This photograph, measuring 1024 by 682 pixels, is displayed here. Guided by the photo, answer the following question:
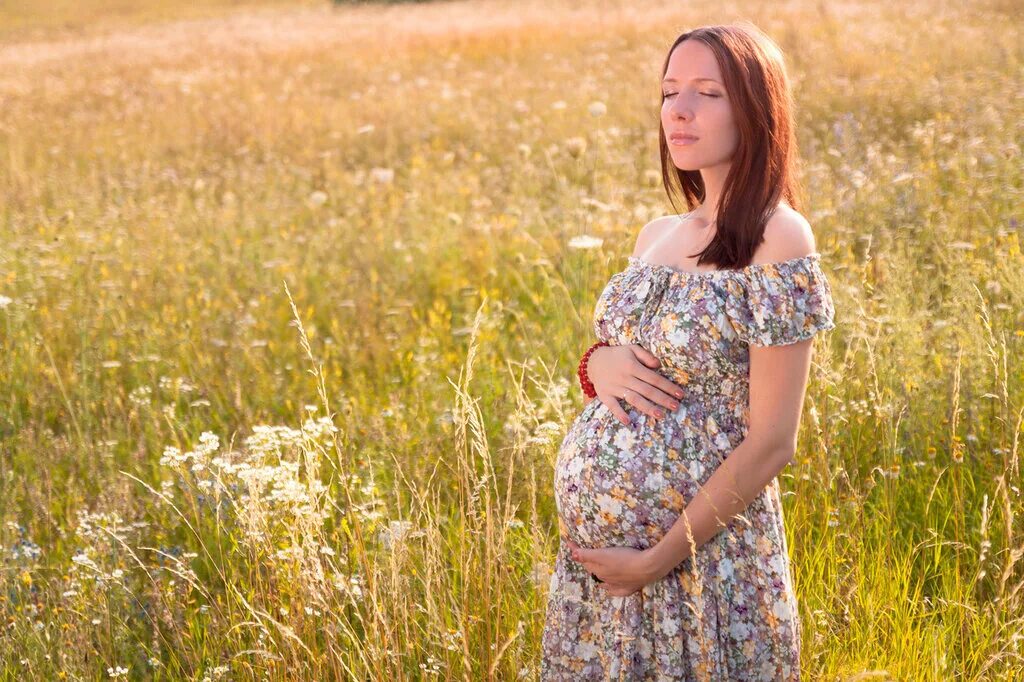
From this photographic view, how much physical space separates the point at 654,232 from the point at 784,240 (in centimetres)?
50

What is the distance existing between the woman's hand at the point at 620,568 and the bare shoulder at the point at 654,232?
72 cm

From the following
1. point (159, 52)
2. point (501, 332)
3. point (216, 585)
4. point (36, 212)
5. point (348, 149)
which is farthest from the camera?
point (159, 52)

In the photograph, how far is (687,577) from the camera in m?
1.94

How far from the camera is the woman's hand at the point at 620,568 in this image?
1914 mm

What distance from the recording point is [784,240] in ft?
5.94

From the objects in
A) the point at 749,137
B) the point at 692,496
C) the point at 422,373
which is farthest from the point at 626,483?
the point at 422,373

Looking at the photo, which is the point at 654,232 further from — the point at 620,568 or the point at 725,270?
the point at 620,568

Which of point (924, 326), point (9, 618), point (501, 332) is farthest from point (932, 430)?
point (9, 618)

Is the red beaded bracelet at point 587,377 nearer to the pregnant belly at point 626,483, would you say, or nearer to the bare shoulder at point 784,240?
the pregnant belly at point 626,483

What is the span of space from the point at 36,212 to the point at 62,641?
5.08 metres

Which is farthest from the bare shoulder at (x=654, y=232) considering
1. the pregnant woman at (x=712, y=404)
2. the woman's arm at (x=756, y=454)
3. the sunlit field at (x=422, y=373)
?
the woman's arm at (x=756, y=454)

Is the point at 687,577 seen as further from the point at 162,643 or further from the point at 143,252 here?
the point at 143,252

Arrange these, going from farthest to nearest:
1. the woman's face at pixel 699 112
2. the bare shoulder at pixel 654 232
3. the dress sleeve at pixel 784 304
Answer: the bare shoulder at pixel 654 232
the woman's face at pixel 699 112
the dress sleeve at pixel 784 304

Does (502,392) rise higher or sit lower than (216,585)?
higher
